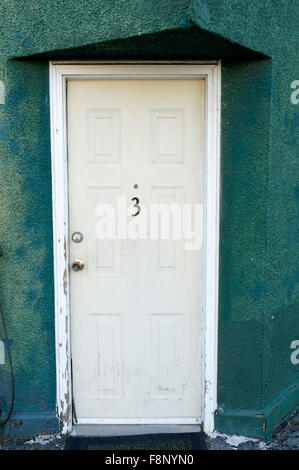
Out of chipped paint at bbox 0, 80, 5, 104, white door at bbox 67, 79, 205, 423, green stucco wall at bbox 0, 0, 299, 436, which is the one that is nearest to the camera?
green stucco wall at bbox 0, 0, 299, 436

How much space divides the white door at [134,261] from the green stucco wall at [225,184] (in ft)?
0.67

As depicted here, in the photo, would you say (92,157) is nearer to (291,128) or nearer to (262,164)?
(262,164)

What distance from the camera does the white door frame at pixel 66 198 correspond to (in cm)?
319

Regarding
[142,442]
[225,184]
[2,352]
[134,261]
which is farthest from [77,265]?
[142,442]

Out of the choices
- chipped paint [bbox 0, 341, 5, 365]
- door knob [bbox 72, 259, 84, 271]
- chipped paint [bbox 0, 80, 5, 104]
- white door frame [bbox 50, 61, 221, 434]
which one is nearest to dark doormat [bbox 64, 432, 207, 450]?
white door frame [bbox 50, 61, 221, 434]

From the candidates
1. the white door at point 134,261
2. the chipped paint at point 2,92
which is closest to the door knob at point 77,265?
the white door at point 134,261

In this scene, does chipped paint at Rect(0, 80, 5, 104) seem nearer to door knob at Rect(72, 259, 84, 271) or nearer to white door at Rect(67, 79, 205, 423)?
white door at Rect(67, 79, 205, 423)

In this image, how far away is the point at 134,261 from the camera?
344cm

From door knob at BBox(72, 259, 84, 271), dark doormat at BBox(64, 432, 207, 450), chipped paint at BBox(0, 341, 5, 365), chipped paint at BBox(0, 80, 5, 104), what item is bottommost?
dark doormat at BBox(64, 432, 207, 450)

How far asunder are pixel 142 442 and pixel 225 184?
1.86m

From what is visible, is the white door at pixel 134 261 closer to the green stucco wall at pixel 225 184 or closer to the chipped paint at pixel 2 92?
the green stucco wall at pixel 225 184

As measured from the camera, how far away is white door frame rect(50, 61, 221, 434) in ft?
10.5

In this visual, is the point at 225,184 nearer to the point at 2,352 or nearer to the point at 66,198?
the point at 66,198

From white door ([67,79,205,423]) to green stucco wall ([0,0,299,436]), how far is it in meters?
0.20
